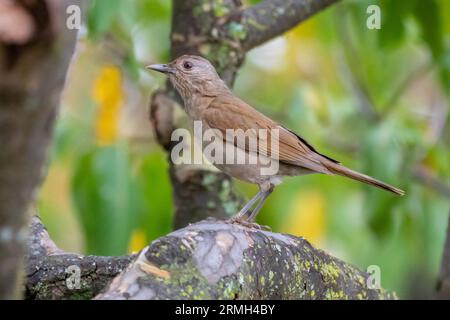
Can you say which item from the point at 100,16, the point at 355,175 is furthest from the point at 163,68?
the point at 355,175

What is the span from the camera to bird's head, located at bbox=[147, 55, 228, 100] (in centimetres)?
443

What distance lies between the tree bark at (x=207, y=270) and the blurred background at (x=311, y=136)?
1176 mm

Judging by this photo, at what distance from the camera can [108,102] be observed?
4781 mm

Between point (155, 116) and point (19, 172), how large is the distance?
9.64 ft

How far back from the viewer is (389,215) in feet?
16.1

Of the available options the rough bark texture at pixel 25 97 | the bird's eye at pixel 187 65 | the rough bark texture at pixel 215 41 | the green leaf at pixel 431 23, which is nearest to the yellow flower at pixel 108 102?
the rough bark texture at pixel 215 41

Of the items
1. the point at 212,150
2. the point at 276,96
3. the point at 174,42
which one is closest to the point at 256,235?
the point at 212,150

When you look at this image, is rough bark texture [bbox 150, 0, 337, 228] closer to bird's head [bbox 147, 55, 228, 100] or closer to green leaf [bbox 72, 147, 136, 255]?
bird's head [bbox 147, 55, 228, 100]

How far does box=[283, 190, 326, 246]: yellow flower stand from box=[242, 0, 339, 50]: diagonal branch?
5.46ft

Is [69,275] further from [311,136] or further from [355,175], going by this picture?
[311,136]

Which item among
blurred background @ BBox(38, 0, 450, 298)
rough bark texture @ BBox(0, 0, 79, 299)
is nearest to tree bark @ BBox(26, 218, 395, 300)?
rough bark texture @ BBox(0, 0, 79, 299)

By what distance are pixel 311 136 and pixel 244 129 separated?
1003 millimetres

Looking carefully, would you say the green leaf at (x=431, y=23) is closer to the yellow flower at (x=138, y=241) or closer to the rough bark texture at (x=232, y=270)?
the rough bark texture at (x=232, y=270)

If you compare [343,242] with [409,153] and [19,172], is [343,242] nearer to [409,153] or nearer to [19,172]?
[409,153]
